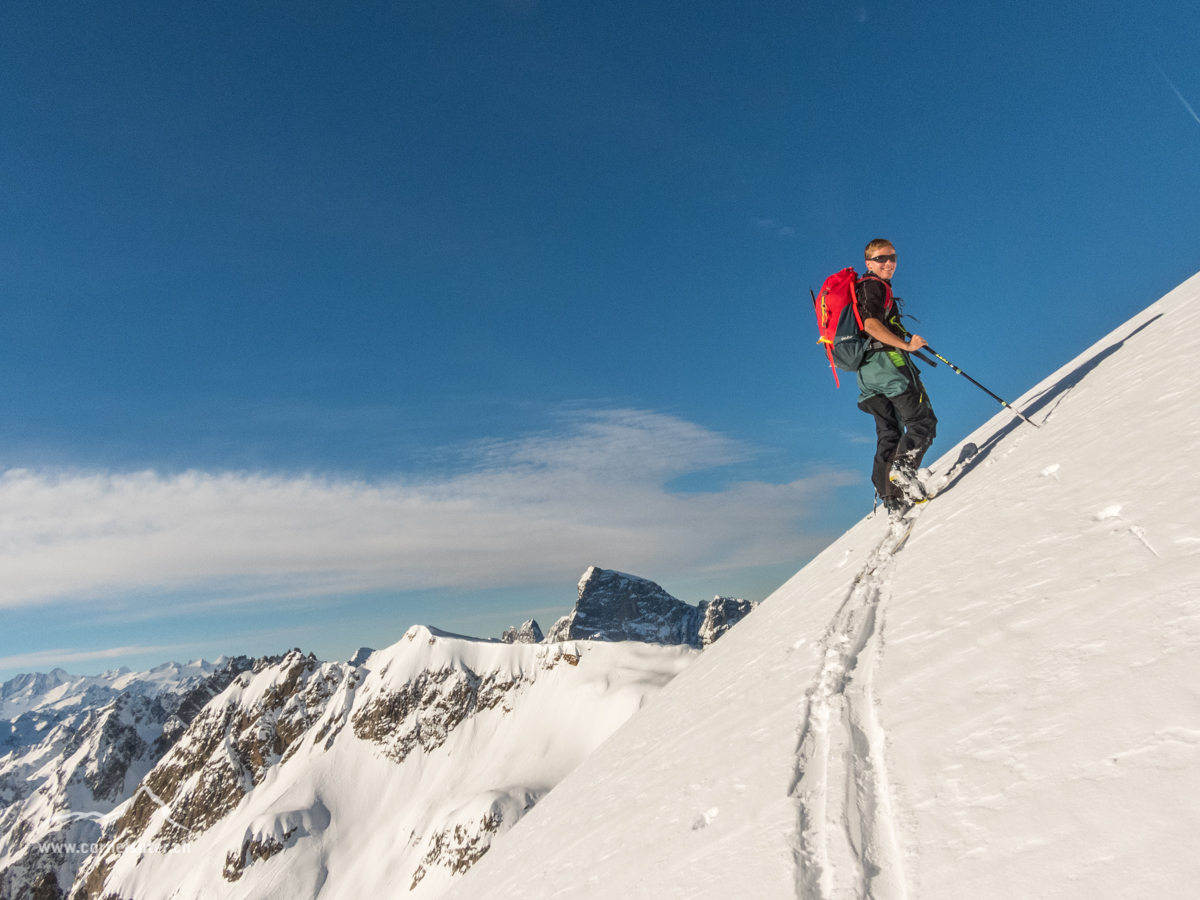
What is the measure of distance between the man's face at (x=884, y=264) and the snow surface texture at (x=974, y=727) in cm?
258

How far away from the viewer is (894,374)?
7.35 m

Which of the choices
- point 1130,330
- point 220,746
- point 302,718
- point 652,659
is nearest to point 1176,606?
point 1130,330

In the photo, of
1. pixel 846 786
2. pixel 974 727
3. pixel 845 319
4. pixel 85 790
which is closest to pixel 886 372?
pixel 845 319

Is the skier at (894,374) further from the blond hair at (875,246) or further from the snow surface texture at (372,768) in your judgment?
the snow surface texture at (372,768)

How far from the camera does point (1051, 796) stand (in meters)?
2.13

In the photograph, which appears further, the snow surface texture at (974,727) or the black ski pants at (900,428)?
the black ski pants at (900,428)

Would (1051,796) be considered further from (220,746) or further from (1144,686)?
(220,746)

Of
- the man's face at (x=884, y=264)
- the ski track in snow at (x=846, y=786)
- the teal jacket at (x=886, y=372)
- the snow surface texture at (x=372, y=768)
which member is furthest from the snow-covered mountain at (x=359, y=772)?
the ski track in snow at (x=846, y=786)

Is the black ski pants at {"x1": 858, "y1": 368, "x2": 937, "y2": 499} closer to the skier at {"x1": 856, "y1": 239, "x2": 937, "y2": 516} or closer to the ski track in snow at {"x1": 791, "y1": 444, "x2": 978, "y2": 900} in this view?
the skier at {"x1": 856, "y1": 239, "x2": 937, "y2": 516}

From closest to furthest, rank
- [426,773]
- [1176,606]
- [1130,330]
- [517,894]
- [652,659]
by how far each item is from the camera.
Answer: [1176,606] < [517,894] < [1130,330] < [652,659] < [426,773]

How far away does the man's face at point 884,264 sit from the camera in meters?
7.29

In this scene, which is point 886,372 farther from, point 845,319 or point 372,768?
point 372,768

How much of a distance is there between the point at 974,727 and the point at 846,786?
0.68 meters

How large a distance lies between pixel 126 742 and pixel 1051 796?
239695 mm
